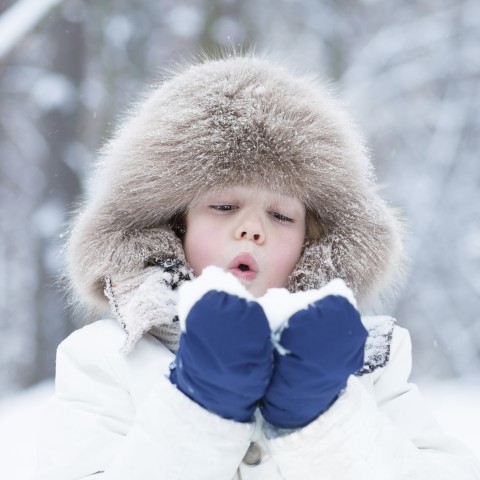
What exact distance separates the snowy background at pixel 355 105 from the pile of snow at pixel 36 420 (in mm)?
780

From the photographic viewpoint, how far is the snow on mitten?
5.08 ft

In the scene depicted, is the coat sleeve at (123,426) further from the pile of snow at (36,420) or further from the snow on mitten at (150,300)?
the pile of snow at (36,420)

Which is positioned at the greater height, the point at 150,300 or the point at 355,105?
the point at 355,105

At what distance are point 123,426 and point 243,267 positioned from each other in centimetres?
40

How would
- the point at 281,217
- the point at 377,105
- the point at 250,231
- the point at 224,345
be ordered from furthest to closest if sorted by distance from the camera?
the point at 377,105 → the point at 281,217 → the point at 250,231 → the point at 224,345

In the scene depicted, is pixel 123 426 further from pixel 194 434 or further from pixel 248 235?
pixel 248 235

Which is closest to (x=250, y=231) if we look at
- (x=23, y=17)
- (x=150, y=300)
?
(x=150, y=300)

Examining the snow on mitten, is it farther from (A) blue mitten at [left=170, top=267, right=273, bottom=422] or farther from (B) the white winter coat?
(A) blue mitten at [left=170, top=267, right=273, bottom=422]

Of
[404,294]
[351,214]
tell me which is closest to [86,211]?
[351,214]

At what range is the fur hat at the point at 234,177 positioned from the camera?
171cm

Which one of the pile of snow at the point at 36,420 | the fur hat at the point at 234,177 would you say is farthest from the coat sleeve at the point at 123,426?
the pile of snow at the point at 36,420

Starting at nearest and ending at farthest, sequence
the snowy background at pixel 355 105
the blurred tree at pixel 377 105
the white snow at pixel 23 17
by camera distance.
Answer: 1. the white snow at pixel 23 17
2. the snowy background at pixel 355 105
3. the blurred tree at pixel 377 105

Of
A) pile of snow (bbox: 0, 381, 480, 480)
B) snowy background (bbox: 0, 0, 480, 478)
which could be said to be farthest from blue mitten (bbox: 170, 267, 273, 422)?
snowy background (bbox: 0, 0, 480, 478)

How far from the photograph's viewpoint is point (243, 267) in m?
1.63
